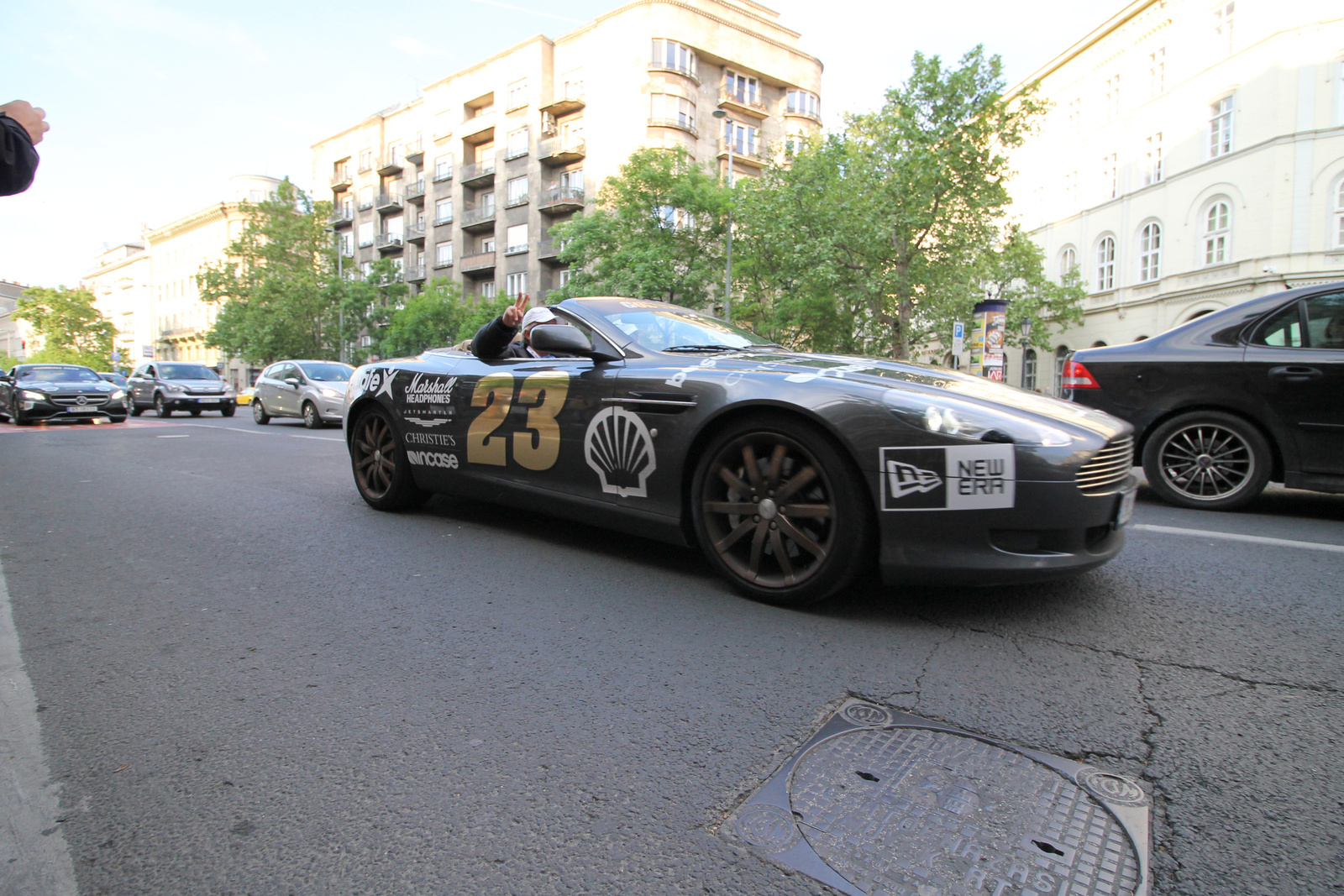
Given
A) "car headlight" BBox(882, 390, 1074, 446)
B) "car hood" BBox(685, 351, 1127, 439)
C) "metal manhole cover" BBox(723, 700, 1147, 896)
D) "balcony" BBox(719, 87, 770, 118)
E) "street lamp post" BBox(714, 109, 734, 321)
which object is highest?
"balcony" BBox(719, 87, 770, 118)

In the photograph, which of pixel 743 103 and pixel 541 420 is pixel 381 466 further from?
pixel 743 103

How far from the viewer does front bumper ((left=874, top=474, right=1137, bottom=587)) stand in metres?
2.67

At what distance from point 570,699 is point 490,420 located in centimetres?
229

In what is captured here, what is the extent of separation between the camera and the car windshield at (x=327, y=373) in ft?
51.3

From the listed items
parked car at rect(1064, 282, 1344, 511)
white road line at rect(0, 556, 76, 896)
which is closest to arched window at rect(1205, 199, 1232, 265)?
parked car at rect(1064, 282, 1344, 511)

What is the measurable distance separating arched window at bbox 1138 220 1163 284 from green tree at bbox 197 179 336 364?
4316 centimetres

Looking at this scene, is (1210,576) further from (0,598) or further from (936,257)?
(936,257)

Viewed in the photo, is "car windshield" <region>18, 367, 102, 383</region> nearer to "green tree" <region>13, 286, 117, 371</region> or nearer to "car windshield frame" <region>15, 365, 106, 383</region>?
"car windshield frame" <region>15, 365, 106, 383</region>

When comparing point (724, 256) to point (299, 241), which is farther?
point (299, 241)

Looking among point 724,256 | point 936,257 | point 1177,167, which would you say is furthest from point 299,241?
point 1177,167

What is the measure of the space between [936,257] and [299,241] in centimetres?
4287

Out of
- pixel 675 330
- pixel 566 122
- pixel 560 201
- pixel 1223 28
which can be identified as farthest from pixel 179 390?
pixel 1223 28

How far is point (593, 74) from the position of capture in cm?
4112

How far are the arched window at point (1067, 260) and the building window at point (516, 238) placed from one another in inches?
1137
